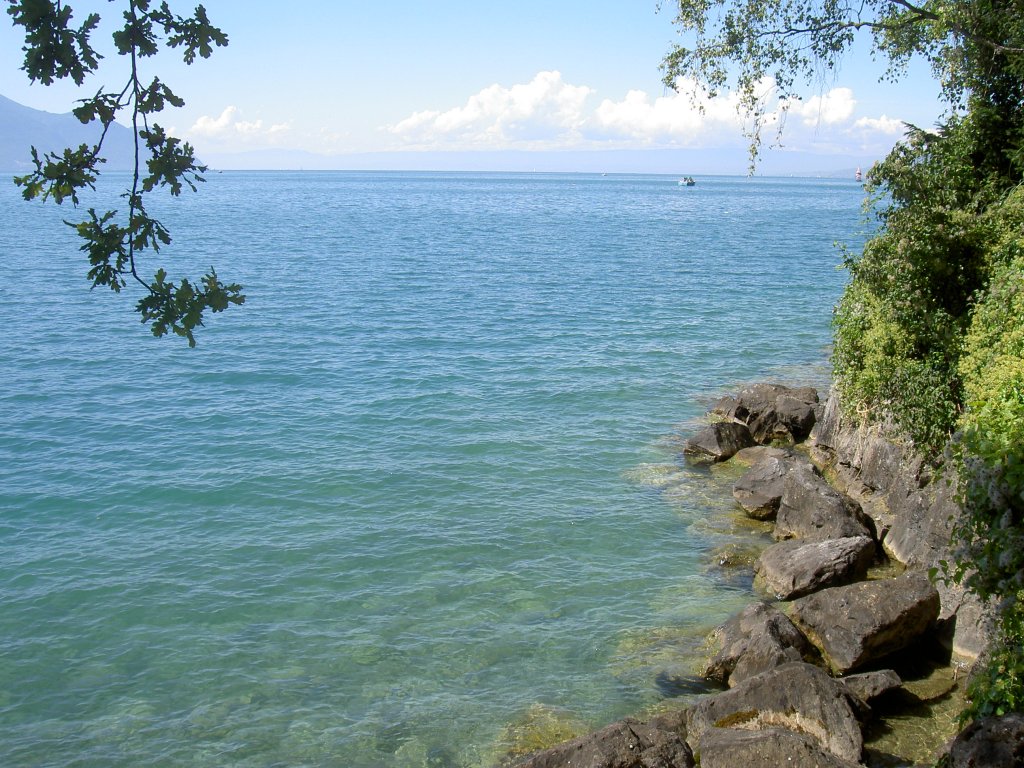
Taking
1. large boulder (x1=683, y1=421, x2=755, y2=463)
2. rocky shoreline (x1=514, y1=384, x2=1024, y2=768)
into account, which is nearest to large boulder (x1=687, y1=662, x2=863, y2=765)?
→ rocky shoreline (x1=514, y1=384, x2=1024, y2=768)

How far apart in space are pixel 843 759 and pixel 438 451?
50.8 ft

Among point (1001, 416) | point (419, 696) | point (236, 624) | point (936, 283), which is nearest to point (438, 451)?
point (236, 624)

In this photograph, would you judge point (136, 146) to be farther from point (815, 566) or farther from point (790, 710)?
point (815, 566)

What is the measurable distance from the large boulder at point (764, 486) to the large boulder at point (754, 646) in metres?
5.75

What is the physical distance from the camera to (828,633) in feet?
45.7

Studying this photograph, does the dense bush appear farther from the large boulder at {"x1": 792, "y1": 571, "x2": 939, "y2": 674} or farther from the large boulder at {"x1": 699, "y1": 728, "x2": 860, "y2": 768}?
the large boulder at {"x1": 699, "y1": 728, "x2": 860, "y2": 768}

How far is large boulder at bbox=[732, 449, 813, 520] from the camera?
65.8ft

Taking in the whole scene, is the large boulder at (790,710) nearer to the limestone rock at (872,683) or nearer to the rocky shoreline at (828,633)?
the rocky shoreline at (828,633)

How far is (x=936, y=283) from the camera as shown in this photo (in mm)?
19125

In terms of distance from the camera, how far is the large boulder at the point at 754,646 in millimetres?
13211

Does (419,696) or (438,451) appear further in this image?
(438,451)

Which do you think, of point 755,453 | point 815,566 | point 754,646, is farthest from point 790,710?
point 755,453

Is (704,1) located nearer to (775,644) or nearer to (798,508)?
(798,508)

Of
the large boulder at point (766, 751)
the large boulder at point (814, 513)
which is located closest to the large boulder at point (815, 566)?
the large boulder at point (814, 513)
